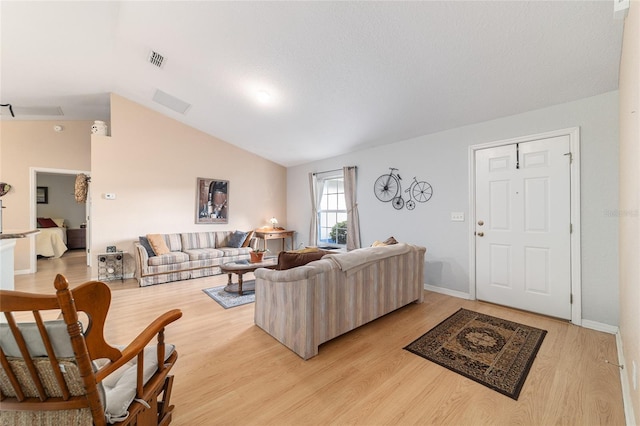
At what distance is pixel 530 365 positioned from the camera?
6.49 feet

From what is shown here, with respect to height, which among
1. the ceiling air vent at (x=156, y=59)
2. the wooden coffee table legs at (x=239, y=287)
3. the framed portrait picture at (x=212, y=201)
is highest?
the ceiling air vent at (x=156, y=59)

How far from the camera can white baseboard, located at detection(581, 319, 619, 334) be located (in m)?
2.46

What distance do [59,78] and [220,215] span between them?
324cm

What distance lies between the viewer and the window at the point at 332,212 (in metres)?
5.43

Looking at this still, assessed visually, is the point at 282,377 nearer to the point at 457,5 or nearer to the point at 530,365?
the point at 530,365

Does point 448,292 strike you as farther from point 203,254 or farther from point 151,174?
point 151,174

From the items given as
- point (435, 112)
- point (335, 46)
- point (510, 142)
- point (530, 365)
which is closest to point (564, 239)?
point (510, 142)

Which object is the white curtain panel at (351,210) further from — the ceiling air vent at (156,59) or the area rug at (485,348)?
the ceiling air vent at (156,59)

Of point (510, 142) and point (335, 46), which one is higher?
point (335, 46)

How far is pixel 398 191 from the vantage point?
13.7 feet

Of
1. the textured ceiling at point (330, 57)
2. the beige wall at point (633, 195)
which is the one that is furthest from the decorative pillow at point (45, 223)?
the beige wall at point (633, 195)

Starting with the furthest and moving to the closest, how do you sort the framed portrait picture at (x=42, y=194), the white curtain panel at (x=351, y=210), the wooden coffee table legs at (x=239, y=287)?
1. the framed portrait picture at (x=42, y=194)
2. the white curtain panel at (x=351, y=210)
3. the wooden coffee table legs at (x=239, y=287)

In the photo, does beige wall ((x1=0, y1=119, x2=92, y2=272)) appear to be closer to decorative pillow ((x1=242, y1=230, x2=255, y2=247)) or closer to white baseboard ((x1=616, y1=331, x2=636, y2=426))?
decorative pillow ((x1=242, y1=230, x2=255, y2=247))

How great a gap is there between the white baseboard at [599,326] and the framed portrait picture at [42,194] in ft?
39.0
